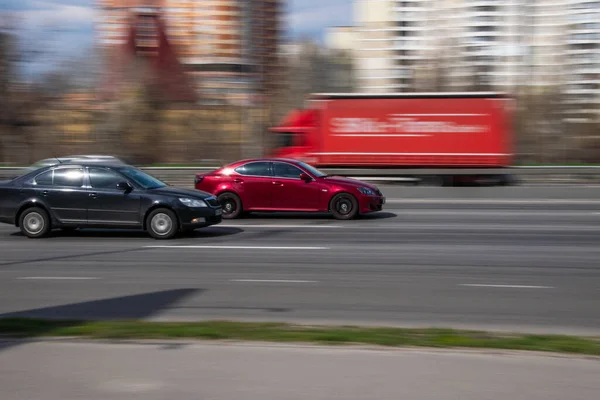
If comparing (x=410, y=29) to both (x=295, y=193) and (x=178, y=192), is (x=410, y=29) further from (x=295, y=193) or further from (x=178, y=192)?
(x=178, y=192)

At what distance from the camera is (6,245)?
14203 millimetres

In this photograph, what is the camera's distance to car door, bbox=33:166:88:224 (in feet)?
48.4

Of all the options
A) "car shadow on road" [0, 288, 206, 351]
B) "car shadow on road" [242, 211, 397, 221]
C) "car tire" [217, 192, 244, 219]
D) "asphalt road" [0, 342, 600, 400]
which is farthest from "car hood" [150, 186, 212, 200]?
"asphalt road" [0, 342, 600, 400]

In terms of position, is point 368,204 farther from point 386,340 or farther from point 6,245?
point 386,340

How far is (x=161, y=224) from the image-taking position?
14.6 meters

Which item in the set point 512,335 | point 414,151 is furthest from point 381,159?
point 512,335

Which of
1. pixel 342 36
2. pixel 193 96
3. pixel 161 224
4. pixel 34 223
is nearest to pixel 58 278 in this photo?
pixel 161 224

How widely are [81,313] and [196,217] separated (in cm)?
655

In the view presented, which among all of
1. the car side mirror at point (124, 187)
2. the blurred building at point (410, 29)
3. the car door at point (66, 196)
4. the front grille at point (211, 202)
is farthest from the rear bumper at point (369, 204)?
the blurred building at point (410, 29)

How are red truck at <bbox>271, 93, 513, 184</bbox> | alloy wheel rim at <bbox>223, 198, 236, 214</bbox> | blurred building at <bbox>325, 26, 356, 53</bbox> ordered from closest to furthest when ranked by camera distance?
alloy wheel rim at <bbox>223, 198, 236, 214</bbox> → red truck at <bbox>271, 93, 513, 184</bbox> → blurred building at <bbox>325, 26, 356, 53</bbox>

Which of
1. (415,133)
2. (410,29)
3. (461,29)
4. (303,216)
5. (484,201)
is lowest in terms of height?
(484,201)

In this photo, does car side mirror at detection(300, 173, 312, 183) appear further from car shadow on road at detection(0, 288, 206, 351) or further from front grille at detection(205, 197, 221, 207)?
car shadow on road at detection(0, 288, 206, 351)

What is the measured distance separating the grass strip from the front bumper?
739 centimetres

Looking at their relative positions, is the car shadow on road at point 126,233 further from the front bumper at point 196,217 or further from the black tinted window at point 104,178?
the black tinted window at point 104,178
